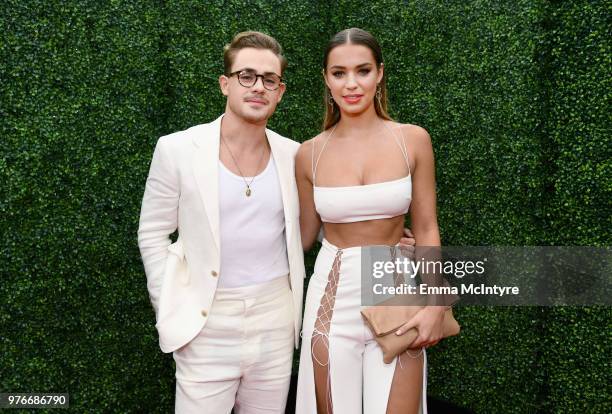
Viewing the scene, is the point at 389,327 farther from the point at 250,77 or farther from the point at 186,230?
the point at 250,77

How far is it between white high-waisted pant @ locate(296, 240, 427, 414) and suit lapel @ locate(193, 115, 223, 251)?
0.55m

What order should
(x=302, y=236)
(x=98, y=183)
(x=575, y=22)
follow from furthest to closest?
(x=98, y=183) → (x=575, y=22) → (x=302, y=236)

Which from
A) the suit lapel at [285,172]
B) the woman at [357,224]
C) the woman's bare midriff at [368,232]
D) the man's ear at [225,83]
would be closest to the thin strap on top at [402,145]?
the woman at [357,224]

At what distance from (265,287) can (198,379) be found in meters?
0.47

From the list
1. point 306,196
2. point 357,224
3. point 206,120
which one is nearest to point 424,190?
point 357,224

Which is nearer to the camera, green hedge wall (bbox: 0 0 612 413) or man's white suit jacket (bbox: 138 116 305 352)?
man's white suit jacket (bbox: 138 116 305 352)

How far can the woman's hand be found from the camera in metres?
2.05

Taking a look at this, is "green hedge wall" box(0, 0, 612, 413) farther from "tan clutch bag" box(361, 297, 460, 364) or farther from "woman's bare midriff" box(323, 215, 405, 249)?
"tan clutch bag" box(361, 297, 460, 364)

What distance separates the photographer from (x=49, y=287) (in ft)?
9.61

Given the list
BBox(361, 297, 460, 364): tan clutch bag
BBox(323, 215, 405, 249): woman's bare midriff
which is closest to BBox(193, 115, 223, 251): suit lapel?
BBox(323, 215, 405, 249): woman's bare midriff

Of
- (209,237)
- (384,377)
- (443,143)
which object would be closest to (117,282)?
(209,237)

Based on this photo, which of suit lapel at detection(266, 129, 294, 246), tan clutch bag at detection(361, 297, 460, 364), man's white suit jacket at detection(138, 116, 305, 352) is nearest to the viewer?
tan clutch bag at detection(361, 297, 460, 364)

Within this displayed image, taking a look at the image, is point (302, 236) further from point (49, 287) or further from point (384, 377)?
point (49, 287)

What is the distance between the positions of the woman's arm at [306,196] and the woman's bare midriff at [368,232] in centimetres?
18
